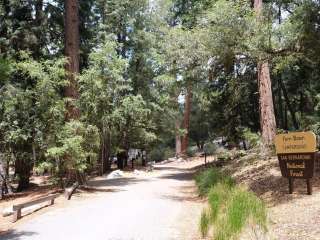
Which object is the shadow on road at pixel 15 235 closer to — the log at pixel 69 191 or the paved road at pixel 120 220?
the paved road at pixel 120 220

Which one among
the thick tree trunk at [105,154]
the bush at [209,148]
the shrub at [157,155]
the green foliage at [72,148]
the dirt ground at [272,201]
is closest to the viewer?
the dirt ground at [272,201]

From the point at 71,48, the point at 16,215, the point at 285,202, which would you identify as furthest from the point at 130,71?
the point at 285,202

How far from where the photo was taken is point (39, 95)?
1614cm

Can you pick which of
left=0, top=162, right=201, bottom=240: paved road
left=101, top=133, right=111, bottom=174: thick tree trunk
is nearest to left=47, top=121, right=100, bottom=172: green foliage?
left=0, top=162, right=201, bottom=240: paved road

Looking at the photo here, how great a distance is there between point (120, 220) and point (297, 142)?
4254 millimetres

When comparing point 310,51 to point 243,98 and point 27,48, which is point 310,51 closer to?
point 27,48

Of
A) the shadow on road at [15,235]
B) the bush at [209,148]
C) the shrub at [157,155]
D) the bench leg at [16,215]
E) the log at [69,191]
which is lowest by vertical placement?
the shadow on road at [15,235]

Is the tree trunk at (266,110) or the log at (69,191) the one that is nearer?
the log at (69,191)

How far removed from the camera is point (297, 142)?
1050 cm

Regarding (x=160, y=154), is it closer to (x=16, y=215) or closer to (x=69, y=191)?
(x=69, y=191)

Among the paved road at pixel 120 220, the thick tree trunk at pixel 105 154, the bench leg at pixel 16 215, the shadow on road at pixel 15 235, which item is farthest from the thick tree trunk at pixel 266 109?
the thick tree trunk at pixel 105 154

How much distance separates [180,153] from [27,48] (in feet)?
91.0

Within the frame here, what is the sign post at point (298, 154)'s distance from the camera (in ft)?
33.4

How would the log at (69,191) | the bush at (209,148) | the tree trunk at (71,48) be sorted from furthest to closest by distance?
the bush at (209,148), the tree trunk at (71,48), the log at (69,191)
